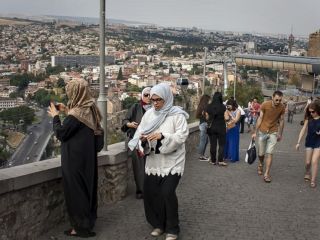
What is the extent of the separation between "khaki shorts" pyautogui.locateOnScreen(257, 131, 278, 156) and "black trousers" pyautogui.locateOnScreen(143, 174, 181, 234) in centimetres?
403

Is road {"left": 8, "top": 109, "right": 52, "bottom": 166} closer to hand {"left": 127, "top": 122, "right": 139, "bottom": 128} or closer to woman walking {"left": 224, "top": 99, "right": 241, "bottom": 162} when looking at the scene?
hand {"left": 127, "top": 122, "right": 139, "bottom": 128}

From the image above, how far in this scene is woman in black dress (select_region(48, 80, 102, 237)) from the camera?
211 inches

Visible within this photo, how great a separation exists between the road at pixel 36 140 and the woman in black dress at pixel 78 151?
4.38 ft

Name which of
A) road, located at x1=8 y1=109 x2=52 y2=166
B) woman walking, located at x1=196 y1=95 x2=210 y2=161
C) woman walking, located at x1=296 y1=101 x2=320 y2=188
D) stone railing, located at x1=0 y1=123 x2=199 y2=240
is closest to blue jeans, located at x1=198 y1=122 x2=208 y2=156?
woman walking, located at x1=196 y1=95 x2=210 y2=161

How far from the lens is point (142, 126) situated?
5.68m

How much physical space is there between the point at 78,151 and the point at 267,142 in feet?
16.0

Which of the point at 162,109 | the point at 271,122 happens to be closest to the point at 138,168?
the point at 162,109

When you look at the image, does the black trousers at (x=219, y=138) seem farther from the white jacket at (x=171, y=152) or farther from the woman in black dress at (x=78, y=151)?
the woman in black dress at (x=78, y=151)

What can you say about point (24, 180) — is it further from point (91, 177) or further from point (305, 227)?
point (305, 227)

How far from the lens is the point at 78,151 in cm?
545

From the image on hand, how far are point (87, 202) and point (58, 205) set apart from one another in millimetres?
474

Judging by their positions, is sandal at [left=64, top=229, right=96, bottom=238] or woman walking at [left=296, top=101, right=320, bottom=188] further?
woman walking at [left=296, top=101, right=320, bottom=188]

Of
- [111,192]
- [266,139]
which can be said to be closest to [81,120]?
[111,192]

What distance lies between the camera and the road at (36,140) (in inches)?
269
